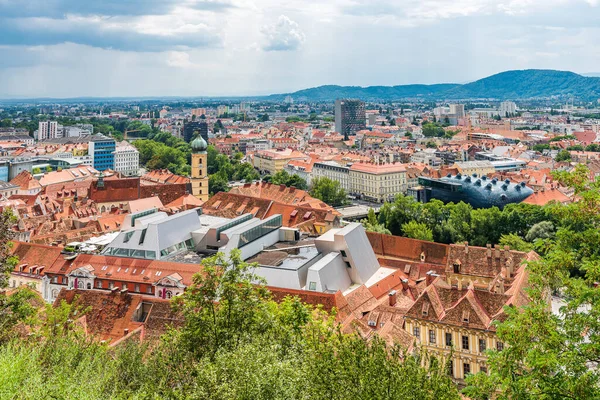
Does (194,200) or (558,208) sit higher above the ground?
(558,208)

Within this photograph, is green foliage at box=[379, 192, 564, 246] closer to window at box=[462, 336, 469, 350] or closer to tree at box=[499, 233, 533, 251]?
tree at box=[499, 233, 533, 251]

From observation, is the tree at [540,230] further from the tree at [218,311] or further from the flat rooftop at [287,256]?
the tree at [218,311]

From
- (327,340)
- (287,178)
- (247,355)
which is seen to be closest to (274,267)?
(327,340)

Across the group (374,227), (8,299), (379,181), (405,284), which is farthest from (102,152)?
(8,299)

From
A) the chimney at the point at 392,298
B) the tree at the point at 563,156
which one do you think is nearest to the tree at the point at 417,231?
the chimney at the point at 392,298

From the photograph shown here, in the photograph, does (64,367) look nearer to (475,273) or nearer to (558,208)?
(558,208)

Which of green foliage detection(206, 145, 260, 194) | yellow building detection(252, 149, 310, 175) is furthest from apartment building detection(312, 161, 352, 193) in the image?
green foliage detection(206, 145, 260, 194)
